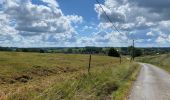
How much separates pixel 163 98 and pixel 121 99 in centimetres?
251

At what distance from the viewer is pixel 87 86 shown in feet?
54.3

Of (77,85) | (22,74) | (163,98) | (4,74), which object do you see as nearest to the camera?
(77,85)

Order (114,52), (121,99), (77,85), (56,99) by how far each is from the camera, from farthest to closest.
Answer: (114,52) < (121,99) < (77,85) < (56,99)

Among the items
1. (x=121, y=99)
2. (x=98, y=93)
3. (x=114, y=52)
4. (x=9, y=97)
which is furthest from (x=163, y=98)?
(x=114, y=52)

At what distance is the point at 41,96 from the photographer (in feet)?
36.8

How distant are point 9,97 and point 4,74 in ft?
53.2

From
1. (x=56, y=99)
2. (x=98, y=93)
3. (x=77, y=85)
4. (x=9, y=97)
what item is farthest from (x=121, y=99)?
(x=9, y=97)

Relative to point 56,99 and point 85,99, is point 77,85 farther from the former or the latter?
point 56,99

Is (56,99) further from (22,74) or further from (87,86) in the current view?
(22,74)

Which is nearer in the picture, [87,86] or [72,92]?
[72,92]

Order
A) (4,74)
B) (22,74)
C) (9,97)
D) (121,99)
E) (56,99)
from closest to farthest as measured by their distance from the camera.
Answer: (9,97) → (56,99) → (121,99) → (4,74) → (22,74)

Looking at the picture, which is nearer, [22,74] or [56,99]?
[56,99]

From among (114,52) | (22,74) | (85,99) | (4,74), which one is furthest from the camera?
(114,52)

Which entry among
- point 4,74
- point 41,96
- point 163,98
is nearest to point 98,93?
point 163,98
